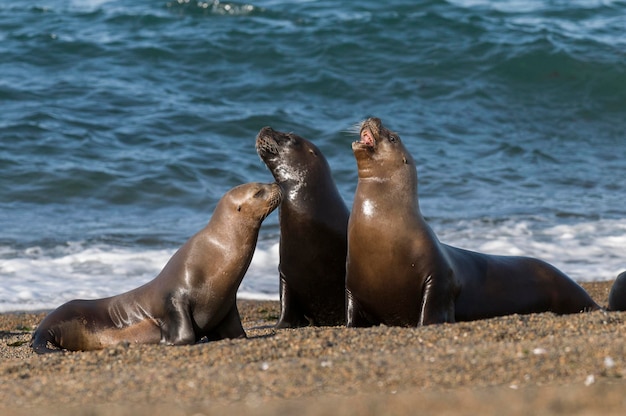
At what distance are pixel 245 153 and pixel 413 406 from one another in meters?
11.9

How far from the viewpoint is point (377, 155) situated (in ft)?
24.6

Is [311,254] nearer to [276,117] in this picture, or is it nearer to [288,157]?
[288,157]

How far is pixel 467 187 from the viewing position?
47.8ft

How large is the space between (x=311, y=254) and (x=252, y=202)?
99 cm

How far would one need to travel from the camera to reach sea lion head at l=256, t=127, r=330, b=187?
8266 mm

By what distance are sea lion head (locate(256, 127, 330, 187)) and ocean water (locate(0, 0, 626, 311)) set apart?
2255 millimetres

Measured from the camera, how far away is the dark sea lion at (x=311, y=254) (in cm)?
801

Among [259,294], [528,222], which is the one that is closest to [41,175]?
[259,294]

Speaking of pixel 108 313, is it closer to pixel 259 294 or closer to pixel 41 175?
pixel 259 294

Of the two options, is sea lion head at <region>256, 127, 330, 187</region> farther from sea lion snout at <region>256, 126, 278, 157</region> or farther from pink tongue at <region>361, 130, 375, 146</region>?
pink tongue at <region>361, 130, 375, 146</region>

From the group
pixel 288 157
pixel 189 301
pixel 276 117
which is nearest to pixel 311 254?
pixel 288 157

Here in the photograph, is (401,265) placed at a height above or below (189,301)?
above

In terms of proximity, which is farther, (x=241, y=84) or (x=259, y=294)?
(x=241, y=84)

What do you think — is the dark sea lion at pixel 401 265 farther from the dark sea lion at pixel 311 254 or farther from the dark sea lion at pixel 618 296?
the dark sea lion at pixel 618 296
